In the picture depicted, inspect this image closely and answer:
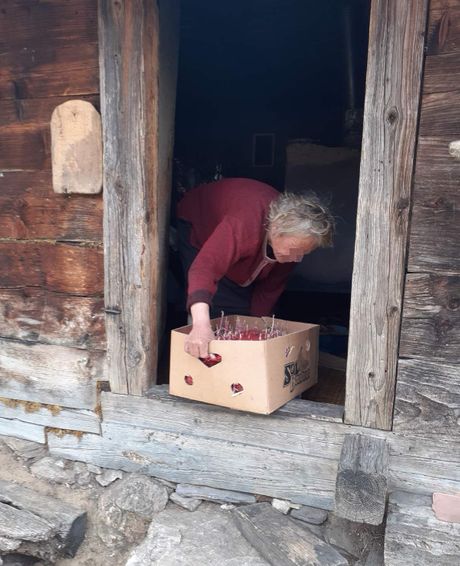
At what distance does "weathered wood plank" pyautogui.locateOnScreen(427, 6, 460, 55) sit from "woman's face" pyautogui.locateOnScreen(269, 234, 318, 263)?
3.15 ft

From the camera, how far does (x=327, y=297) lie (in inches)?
194

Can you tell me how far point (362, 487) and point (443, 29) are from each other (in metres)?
1.82

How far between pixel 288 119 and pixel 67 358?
12.3ft

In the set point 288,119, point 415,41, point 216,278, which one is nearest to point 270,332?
point 216,278

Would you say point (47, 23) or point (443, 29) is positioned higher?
point (47, 23)

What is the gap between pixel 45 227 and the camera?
9.13ft

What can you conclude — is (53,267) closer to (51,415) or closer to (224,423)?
(51,415)

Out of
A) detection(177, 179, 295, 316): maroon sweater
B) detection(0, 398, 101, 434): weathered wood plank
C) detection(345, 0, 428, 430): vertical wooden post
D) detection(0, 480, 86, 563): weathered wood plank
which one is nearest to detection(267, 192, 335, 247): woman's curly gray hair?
detection(177, 179, 295, 316): maroon sweater

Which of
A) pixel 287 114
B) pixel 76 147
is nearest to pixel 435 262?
pixel 76 147

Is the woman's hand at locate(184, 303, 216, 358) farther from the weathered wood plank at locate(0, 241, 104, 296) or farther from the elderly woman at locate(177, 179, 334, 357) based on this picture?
the weathered wood plank at locate(0, 241, 104, 296)

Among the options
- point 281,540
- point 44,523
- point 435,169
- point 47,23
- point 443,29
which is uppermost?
point 47,23

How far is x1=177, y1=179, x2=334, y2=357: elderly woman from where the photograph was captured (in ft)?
7.93

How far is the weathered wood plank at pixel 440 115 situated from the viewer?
2031 millimetres

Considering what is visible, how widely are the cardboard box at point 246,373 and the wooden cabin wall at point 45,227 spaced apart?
1.85 feet
